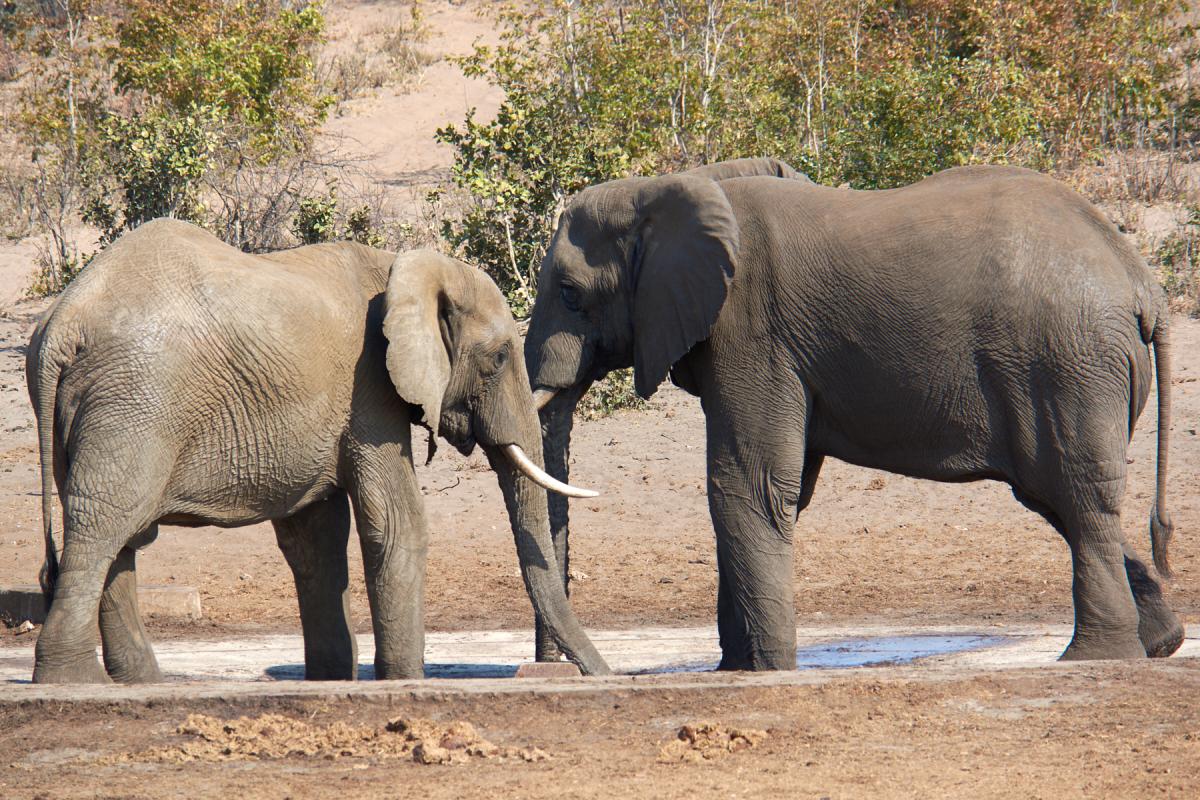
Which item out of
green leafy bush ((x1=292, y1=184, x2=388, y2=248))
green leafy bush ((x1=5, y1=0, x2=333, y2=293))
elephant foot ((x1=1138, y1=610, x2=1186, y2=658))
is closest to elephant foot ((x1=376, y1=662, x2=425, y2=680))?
elephant foot ((x1=1138, y1=610, x2=1186, y2=658))

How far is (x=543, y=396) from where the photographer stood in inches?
288

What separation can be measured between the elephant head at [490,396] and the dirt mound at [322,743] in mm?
1485

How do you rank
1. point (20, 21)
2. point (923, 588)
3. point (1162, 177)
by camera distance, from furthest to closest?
point (20, 21) < point (1162, 177) < point (923, 588)

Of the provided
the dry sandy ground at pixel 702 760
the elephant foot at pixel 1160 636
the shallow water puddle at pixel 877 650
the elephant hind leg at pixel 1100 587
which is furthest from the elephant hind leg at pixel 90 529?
the elephant foot at pixel 1160 636

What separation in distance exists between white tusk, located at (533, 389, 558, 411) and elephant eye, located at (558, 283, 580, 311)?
0.38 m

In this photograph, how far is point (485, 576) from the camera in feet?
34.0

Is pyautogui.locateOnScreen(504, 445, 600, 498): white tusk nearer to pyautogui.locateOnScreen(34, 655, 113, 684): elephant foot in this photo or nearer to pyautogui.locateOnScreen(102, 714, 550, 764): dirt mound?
pyautogui.locateOnScreen(102, 714, 550, 764): dirt mound

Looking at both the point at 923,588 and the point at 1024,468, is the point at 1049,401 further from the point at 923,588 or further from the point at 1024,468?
the point at 923,588

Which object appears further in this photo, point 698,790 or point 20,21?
point 20,21

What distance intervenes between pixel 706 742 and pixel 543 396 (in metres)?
2.53

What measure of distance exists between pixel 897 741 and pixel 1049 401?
1.99 metres

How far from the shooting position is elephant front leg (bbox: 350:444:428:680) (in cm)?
644

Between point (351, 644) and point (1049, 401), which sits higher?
point (1049, 401)

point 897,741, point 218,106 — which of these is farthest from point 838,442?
point 218,106
